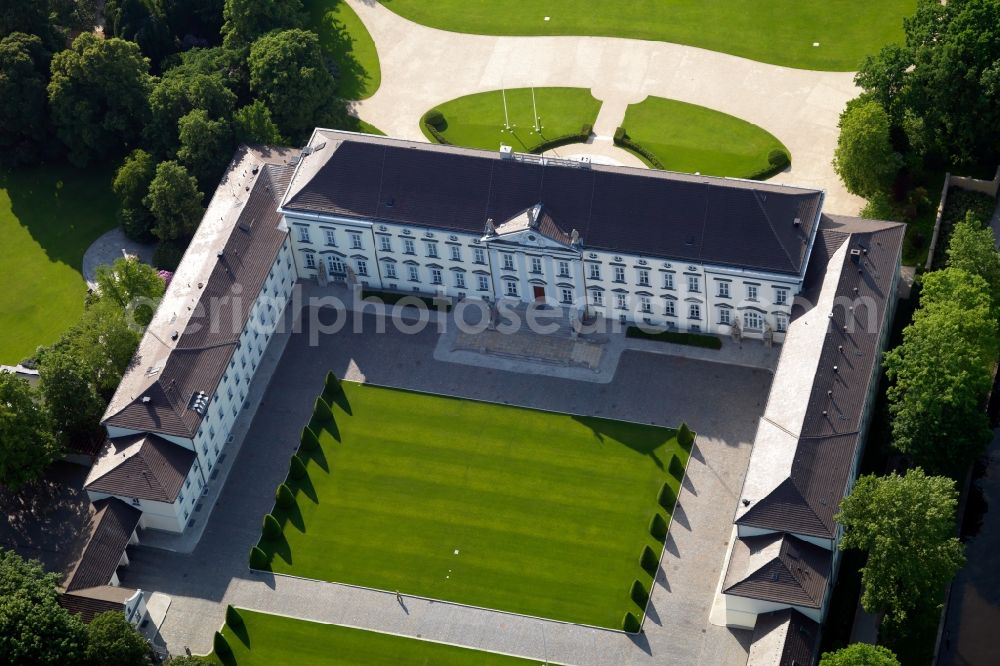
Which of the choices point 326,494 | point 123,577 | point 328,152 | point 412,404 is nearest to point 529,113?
point 328,152

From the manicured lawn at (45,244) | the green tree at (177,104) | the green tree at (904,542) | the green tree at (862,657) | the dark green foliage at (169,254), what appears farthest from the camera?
the green tree at (177,104)

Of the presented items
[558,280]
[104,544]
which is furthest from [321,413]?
[558,280]

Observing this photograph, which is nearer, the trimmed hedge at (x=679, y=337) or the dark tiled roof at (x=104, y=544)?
the dark tiled roof at (x=104, y=544)

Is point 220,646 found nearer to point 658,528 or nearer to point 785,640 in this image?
point 658,528

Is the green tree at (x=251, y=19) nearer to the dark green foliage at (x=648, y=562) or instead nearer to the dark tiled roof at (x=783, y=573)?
the dark green foliage at (x=648, y=562)

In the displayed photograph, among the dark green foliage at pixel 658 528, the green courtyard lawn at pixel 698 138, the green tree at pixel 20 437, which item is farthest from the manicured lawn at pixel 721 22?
the green tree at pixel 20 437
